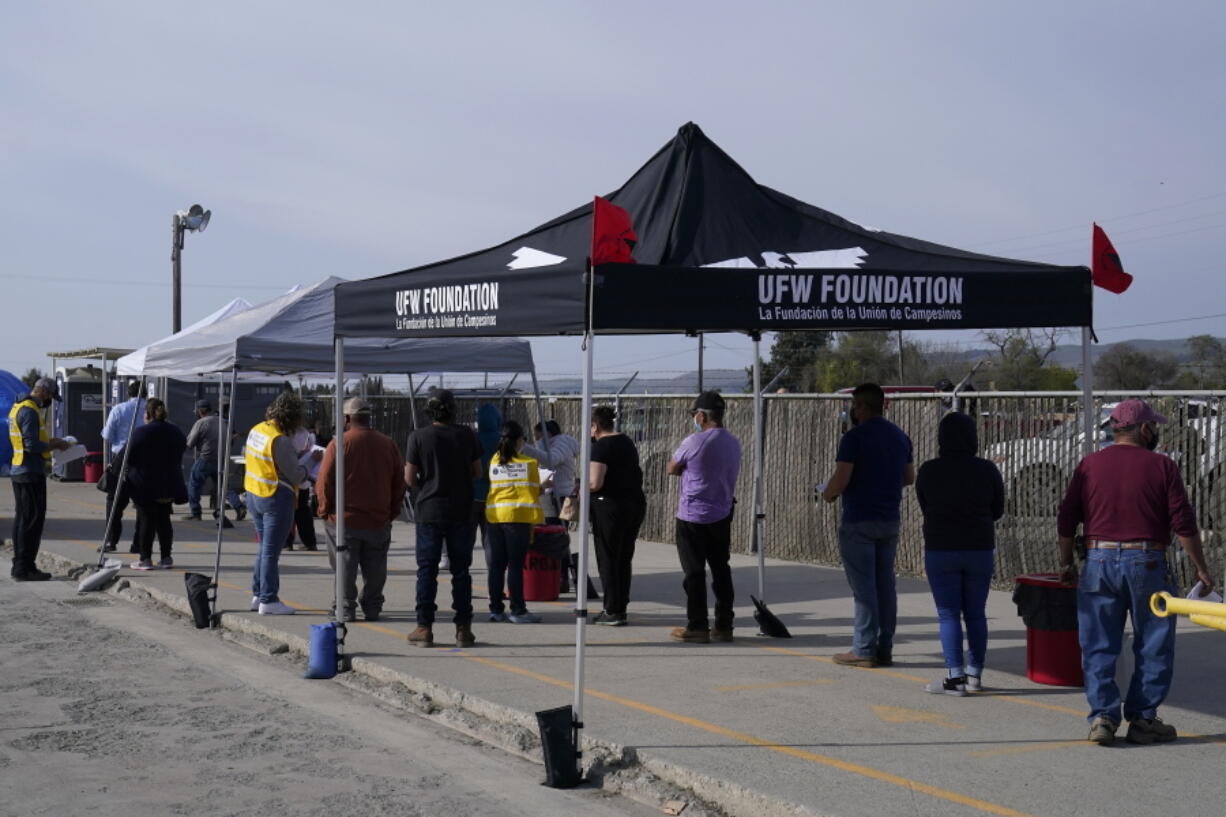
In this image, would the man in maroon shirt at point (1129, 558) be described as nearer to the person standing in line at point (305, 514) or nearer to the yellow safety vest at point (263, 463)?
the yellow safety vest at point (263, 463)

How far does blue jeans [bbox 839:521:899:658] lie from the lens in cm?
891

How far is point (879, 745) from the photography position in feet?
23.3

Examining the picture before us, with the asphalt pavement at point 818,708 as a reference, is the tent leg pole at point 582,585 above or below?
above

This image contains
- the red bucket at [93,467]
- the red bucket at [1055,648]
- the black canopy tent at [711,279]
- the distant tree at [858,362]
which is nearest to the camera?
the black canopy tent at [711,279]

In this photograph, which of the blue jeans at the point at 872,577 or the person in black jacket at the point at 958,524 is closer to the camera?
the person in black jacket at the point at 958,524

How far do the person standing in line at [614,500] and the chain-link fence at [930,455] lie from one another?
27 cm

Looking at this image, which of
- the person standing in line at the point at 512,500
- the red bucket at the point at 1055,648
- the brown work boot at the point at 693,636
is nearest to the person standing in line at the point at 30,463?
the person standing in line at the point at 512,500

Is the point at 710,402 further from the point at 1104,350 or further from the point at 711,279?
the point at 1104,350

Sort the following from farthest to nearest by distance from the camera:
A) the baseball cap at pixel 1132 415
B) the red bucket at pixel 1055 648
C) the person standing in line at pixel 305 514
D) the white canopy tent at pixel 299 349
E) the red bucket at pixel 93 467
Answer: the red bucket at pixel 93 467, the person standing in line at pixel 305 514, the white canopy tent at pixel 299 349, the red bucket at pixel 1055 648, the baseball cap at pixel 1132 415

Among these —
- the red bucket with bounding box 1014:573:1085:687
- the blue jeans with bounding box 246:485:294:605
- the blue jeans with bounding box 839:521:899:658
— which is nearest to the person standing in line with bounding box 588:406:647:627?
the blue jeans with bounding box 839:521:899:658

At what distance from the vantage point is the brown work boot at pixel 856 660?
927 cm

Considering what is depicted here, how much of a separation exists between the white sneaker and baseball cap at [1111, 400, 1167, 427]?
205 cm

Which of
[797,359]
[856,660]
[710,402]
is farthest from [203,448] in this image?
[797,359]

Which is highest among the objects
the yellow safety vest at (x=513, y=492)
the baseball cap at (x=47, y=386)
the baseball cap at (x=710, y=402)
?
the baseball cap at (x=47, y=386)
